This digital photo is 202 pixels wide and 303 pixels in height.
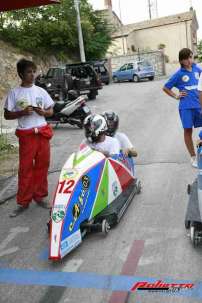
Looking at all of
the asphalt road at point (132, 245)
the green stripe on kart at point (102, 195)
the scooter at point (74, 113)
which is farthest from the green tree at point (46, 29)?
the green stripe on kart at point (102, 195)

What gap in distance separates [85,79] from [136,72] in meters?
11.5

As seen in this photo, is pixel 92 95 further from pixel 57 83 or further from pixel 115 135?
pixel 115 135

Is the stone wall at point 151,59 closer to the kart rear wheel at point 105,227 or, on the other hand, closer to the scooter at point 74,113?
the scooter at point 74,113

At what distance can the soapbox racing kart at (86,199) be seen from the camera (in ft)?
16.7

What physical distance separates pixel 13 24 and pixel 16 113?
29.3 m

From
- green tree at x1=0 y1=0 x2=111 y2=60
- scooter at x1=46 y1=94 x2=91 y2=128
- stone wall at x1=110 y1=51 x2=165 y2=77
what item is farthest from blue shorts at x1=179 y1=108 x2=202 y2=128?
stone wall at x1=110 y1=51 x2=165 y2=77

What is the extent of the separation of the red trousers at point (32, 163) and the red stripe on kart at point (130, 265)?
6.69 feet

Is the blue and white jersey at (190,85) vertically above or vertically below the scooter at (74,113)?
above

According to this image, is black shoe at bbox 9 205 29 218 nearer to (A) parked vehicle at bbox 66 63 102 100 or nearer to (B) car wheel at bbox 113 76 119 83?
(A) parked vehicle at bbox 66 63 102 100

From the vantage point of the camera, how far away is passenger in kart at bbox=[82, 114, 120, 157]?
21.5 ft

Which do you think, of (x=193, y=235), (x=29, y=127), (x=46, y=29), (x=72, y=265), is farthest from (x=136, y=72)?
(x=72, y=265)

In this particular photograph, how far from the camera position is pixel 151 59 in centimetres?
4394

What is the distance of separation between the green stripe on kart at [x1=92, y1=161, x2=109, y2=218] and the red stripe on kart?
59cm

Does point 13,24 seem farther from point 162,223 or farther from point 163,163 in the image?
point 162,223
